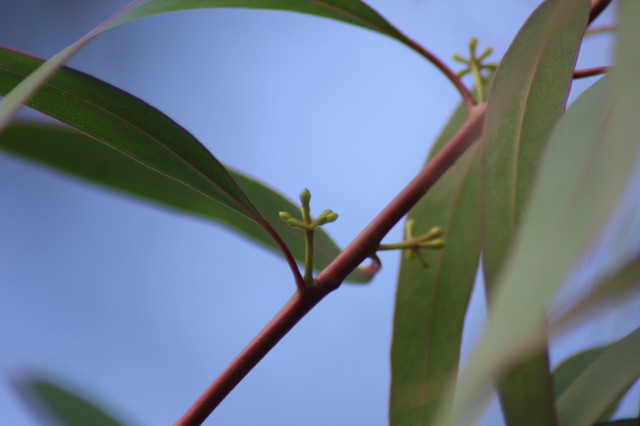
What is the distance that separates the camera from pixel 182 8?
0.36 meters

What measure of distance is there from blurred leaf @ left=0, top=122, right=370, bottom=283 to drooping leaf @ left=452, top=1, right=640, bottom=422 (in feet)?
1.04

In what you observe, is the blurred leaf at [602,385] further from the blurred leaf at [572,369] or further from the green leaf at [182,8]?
the green leaf at [182,8]

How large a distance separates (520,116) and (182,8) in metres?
0.19

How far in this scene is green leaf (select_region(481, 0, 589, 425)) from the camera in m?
0.34

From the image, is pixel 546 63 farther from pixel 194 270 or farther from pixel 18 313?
pixel 18 313

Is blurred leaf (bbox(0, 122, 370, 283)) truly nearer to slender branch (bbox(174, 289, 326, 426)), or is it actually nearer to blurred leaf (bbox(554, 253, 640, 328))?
slender branch (bbox(174, 289, 326, 426))

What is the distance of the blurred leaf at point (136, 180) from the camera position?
51 cm

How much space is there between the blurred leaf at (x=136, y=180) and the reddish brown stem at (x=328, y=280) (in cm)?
14

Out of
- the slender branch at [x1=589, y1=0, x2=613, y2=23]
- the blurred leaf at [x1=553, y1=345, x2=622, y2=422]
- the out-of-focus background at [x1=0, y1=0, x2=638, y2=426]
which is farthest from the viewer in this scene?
the out-of-focus background at [x1=0, y1=0, x2=638, y2=426]

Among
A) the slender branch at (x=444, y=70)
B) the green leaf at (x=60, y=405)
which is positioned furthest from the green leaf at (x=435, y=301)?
the green leaf at (x=60, y=405)

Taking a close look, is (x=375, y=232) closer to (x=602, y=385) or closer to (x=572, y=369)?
(x=602, y=385)

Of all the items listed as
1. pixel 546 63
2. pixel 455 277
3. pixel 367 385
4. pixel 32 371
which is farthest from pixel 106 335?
pixel 546 63

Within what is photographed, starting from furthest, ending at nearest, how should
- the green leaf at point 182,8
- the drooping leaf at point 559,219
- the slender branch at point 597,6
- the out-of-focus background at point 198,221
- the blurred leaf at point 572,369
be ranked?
the out-of-focus background at point 198,221 < the blurred leaf at point 572,369 < the slender branch at point 597,6 < the green leaf at point 182,8 < the drooping leaf at point 559,219

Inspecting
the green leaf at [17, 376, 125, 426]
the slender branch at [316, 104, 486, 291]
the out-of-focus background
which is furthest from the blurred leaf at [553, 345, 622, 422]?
the out-of-focus background
